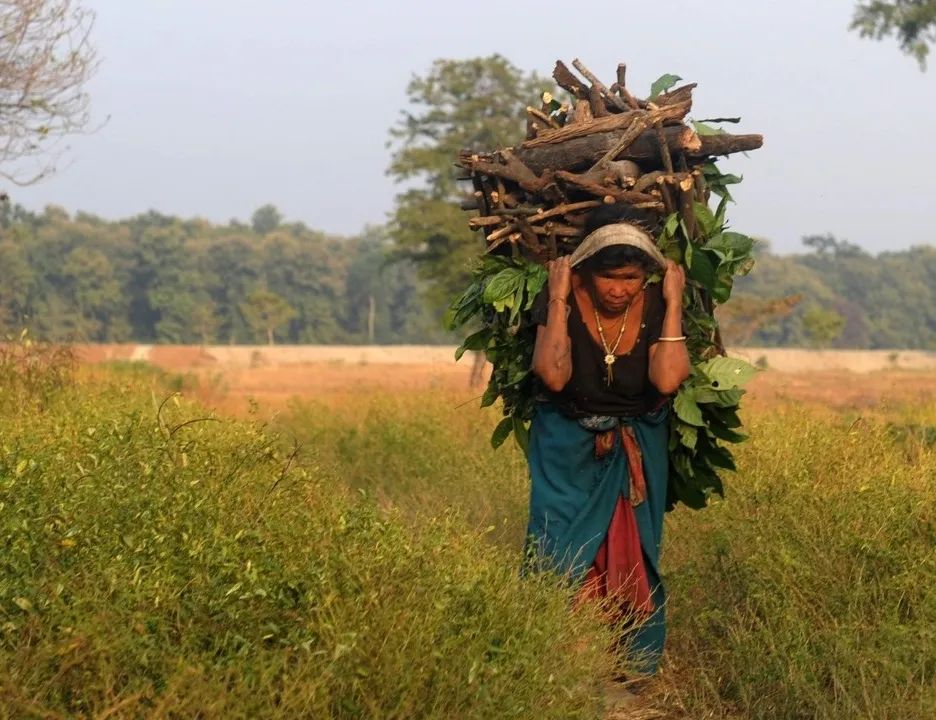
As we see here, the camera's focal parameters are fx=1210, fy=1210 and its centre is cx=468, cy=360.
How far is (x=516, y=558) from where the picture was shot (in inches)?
180

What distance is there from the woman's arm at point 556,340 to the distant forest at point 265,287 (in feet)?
183

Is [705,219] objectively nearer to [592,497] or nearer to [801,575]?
[592,497]

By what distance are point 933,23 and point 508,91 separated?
10582 mm

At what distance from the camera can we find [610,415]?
5.09m

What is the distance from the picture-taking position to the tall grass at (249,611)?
312 cm

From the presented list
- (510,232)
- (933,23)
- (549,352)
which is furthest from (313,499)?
(933,23)

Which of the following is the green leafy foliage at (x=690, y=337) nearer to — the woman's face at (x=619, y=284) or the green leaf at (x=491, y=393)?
the green leaf at (x=491, y=393)

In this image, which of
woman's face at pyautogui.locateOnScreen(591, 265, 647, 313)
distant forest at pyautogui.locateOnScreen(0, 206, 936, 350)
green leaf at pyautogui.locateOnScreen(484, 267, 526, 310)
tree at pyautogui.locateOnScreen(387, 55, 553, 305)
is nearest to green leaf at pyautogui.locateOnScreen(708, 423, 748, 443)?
woman's face at pyautogui.locateOnScreen(591, 265, 647, 313)

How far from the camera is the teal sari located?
509cm

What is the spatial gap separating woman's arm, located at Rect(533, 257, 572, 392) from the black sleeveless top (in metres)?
0.05

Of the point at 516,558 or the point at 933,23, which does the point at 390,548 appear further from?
the point at 933,23

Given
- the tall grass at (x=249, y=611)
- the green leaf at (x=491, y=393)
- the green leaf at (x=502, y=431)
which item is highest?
the green leaf at (x=491, y=393)

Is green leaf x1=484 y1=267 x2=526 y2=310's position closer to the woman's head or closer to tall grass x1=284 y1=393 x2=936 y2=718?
the woman's head

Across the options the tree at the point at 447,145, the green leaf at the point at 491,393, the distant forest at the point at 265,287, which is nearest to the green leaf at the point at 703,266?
the green leaf at the point at 491,393
